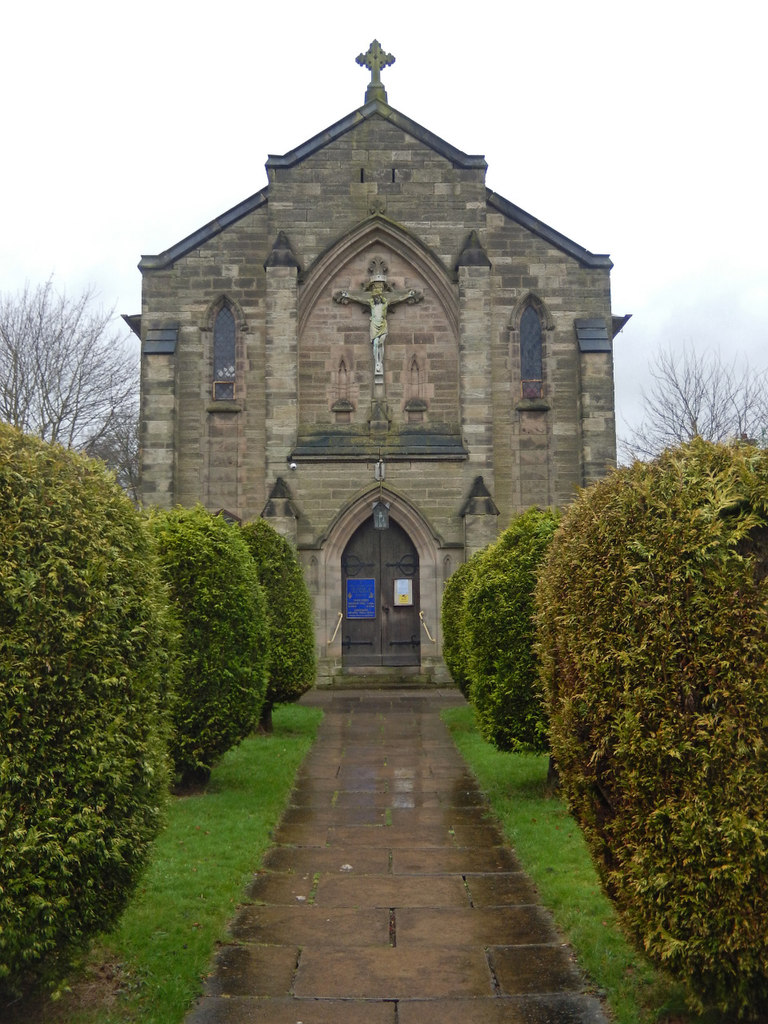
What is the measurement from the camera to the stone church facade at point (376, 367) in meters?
19.5

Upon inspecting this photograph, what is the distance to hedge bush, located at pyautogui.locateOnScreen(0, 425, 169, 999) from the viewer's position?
12.9ft

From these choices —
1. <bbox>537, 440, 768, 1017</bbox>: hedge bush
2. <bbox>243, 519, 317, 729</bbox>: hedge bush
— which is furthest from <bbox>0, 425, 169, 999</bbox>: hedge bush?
<bbox>243, 519, 317, 729</bbox>: hedge bush

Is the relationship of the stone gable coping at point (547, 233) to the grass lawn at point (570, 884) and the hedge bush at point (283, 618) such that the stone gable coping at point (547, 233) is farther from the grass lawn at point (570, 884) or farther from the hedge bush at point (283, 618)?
the grass lawn at point (570, 884)

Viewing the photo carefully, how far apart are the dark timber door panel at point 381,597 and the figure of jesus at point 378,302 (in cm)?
351

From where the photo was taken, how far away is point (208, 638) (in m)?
9.05

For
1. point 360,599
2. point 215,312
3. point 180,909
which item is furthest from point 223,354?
point 180,909

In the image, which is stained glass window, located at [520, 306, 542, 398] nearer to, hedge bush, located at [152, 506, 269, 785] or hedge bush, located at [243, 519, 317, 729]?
hedge bush, located at [243, 519, 317, 729]

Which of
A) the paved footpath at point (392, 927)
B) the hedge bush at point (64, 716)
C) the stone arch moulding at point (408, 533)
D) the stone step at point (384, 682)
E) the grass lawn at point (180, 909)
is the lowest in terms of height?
the paved footpath at point (392, 927)

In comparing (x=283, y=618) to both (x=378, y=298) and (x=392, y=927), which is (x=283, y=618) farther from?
(x=378, y=298)

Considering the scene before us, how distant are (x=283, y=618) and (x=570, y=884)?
Answer: 722 centimetres

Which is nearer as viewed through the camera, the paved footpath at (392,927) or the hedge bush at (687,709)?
the hedge bush at (687,709)

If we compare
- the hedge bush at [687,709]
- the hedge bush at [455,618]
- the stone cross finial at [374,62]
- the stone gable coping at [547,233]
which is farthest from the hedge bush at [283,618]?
the stone cross finial at [374,62]

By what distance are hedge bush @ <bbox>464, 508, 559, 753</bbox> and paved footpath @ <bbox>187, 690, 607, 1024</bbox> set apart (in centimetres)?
80

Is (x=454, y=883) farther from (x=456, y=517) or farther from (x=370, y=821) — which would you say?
(x=456, y=517)
